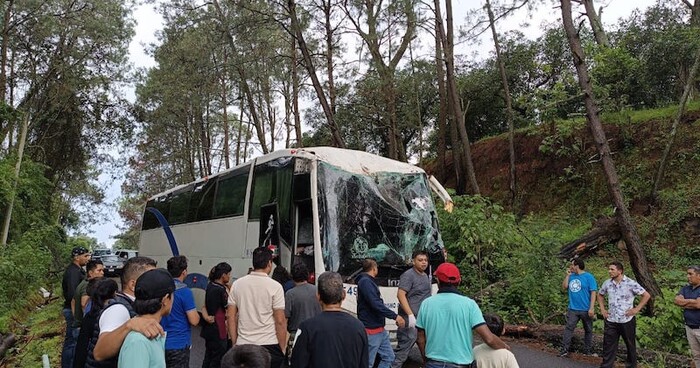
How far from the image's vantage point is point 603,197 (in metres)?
19.8

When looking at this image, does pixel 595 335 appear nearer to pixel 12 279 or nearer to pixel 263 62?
pixel 12 279

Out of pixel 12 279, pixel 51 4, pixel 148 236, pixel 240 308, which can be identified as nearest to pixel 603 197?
pixel 148 236

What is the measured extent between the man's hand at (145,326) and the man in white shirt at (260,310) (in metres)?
2.38

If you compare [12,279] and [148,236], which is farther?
[148,236]

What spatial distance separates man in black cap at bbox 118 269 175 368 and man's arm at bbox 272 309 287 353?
224cm

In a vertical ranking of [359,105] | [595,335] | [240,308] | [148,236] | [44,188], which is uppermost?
[359,105]

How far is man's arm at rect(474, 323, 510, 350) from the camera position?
13.2 feet

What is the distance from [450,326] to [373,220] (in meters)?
4.46

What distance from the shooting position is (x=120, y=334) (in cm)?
310

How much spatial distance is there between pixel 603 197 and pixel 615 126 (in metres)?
3.45

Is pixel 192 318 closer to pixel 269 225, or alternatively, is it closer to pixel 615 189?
pixel 269 225

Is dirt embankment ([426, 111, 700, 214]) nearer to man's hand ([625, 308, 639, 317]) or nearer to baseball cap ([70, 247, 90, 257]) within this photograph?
man's hand ([625, 308, 639, 317])

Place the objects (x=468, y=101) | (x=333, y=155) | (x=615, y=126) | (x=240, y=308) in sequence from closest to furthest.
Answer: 1. (x=240, y=308)
2. (x=333, y=155)
3. (x=615, y=126)
4. (x=468, y=101)

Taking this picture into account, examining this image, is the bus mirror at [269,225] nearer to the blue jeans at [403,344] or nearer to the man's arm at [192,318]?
the blue jeans at [403,344]
